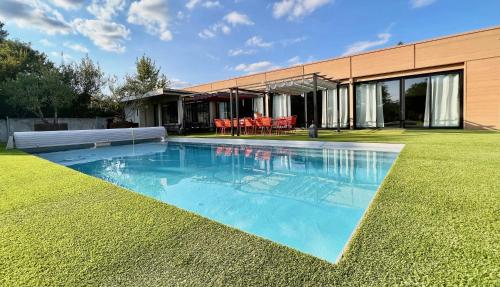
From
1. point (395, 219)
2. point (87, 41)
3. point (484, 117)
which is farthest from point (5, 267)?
point (87, 41)

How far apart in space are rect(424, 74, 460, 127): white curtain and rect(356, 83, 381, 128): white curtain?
6.92 feet

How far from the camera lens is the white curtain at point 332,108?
43.6 ft

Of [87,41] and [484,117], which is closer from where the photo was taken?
[484,117]

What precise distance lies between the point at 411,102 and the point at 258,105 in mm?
8239

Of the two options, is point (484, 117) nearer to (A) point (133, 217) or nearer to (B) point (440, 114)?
(B) point (440, 114)

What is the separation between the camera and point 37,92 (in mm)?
14023

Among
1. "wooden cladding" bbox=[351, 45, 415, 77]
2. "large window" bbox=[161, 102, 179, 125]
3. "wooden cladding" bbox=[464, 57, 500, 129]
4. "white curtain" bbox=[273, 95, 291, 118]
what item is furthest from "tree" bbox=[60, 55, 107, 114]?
"wooden cladding" bbox=[464, 57, 500, 129]

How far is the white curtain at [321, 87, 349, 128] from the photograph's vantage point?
523 inches

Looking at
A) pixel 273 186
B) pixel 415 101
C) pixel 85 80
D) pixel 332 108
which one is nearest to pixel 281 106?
pixel 332 108

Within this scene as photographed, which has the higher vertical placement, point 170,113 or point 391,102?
point 170,113

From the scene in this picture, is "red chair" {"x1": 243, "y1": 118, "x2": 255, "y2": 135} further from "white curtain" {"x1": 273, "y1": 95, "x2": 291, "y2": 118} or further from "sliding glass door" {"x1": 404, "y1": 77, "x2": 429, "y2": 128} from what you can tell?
"sliding glass door" {"x1": 404, "y1": 77, "x2": 429, "y2": 128}

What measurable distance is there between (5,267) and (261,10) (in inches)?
567

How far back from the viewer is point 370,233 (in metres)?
1.93

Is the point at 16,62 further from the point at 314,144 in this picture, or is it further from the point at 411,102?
the point at 411,102
